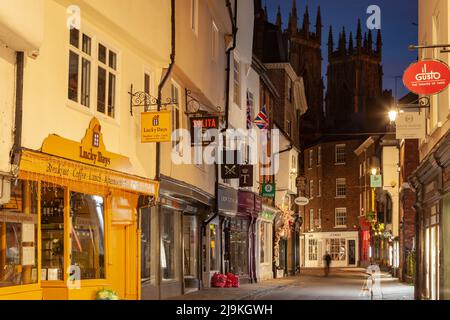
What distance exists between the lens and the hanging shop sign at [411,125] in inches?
810

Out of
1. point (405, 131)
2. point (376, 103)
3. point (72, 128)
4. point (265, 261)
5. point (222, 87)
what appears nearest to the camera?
point (72, 128)

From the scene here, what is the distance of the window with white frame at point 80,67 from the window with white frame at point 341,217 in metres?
64.4

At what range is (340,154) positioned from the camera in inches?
3142

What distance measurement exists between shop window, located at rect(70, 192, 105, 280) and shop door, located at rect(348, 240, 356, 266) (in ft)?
202

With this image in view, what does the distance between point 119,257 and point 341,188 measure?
62773 millimetres

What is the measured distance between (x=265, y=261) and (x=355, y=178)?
39.0 metres

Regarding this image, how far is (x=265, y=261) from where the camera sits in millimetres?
41375

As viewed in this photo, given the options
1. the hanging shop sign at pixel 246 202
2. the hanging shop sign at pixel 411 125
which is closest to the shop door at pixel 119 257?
the hanging shop sign at pixel 411 125

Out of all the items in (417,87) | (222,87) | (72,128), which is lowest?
(72,128)

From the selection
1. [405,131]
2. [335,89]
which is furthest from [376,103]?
[405,131]

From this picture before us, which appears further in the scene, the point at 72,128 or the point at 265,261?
the point at 265,261

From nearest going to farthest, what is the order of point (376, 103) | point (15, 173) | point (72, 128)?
point (15, 173), point (72, 128), point (376, 103)

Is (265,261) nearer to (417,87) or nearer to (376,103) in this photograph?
(417,87)

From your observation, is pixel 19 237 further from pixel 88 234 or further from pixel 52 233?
pixel 88 234
